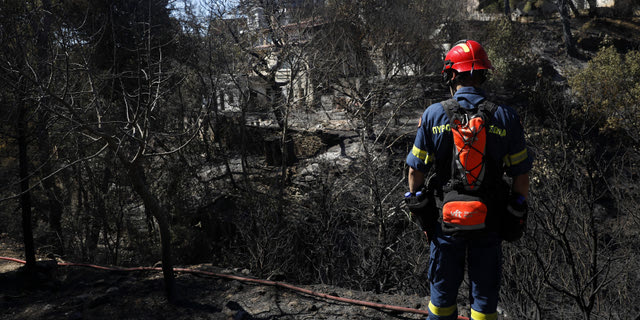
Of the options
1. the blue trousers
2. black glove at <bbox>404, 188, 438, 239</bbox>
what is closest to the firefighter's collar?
black glove at <bbox>404, 188, 438, 239</bbox>

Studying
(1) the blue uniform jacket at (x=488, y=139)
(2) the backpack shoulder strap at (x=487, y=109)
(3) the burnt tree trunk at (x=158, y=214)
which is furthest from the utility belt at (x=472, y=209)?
(3) the burnt tree trunk at (x=158, y=214)

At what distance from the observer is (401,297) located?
16.0 ft

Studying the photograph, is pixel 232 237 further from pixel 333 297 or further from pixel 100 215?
pixel 333 297

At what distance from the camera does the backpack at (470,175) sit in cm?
279

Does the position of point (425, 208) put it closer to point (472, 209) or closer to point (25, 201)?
point (472, 209)

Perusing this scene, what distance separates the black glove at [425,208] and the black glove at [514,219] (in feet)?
1.43

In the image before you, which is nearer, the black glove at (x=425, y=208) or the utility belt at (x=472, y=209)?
the utility belt at (x=472, y=209)

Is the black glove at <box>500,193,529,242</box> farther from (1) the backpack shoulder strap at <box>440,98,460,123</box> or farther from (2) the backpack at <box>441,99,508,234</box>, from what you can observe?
(1) the backpack shoulder strap at <box>440,98,460,123</box>

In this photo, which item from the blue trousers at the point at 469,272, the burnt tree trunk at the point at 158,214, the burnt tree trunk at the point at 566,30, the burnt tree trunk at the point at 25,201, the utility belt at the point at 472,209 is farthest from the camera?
the burnt tree trunk at the point at 566,30

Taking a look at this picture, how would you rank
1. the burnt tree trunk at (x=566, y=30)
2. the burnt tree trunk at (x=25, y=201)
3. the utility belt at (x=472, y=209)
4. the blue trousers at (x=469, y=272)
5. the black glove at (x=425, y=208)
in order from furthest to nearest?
the burnt tree trunk at (x=566, y=30)
the burnt tree trunk at (x=25, y=201)
the black glove at (x=425, y=208)
the blue trousers at (x=469, y=272)
the utility belt at (x=472, y=209)

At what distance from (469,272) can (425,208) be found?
518 mm

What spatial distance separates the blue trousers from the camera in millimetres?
2895

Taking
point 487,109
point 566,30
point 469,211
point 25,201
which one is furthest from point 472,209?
point 566,30

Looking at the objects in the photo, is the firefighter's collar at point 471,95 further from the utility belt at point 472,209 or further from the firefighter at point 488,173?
the utility belt at point 472,209
